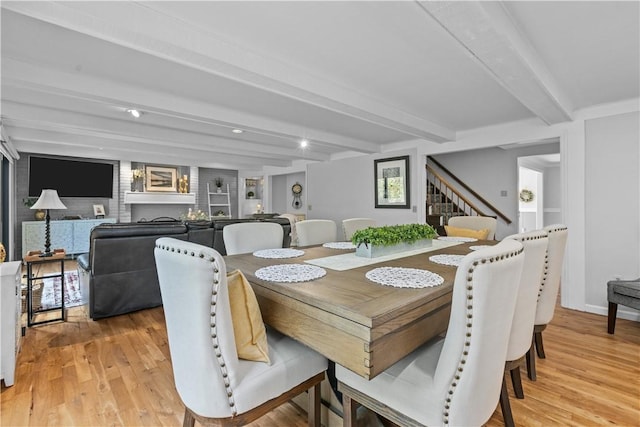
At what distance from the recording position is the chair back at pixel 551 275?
6.16 ft

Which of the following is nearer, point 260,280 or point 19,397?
point 260,280

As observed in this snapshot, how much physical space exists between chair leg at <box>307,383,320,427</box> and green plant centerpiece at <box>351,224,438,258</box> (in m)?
0.84

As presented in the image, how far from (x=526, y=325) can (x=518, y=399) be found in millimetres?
679

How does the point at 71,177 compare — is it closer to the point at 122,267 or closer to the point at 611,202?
the point at 122,267

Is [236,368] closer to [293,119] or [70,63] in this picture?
[70,63]

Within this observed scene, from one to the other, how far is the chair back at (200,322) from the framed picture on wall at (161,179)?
737 cm

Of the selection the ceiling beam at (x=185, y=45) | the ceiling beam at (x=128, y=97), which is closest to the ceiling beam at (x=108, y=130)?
the ceiling beam at (x=128, y=97)

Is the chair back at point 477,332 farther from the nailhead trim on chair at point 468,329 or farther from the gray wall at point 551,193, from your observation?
the gray wall at point 551,193

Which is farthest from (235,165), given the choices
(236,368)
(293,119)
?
(236,368)

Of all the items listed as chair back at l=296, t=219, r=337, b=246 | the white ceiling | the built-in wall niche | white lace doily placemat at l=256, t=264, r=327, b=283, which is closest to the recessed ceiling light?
the white ceiling

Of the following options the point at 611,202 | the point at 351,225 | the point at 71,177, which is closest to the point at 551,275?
the point at 351,225

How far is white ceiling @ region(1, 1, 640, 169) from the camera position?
1.64 metres

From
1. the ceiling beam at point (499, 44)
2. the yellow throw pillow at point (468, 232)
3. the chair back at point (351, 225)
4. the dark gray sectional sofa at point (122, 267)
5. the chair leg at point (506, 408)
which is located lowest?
the chair leg at point (506, 408)

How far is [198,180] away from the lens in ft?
27.6
